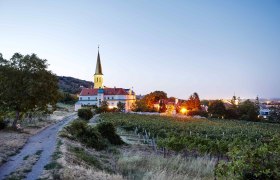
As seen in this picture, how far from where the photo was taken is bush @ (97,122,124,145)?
3748cm

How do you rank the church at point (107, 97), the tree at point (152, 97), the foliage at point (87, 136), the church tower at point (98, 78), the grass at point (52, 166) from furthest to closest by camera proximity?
the church tower at point (98, 78), the tree at point (152, 97), the church at point (107, 97), the foliage at point (87, 136), the grass at point (52, 166)

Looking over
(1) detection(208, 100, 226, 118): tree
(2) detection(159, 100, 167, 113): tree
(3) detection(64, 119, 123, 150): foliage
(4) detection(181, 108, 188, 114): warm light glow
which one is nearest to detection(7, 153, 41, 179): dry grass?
(3) detection(64, 119, 123, 150): foliage

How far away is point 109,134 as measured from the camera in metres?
38.2

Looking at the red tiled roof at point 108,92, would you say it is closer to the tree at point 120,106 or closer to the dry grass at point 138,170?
the tree at point 120,106

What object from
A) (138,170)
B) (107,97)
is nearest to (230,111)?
(107,97)

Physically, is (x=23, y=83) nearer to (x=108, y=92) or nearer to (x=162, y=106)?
(x=108, y=92)

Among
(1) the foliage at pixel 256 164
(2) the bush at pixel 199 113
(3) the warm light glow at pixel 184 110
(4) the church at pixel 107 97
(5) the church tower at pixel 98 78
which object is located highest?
(5) the church tower at pixel 98 78

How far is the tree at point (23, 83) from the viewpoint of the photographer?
3969 cm

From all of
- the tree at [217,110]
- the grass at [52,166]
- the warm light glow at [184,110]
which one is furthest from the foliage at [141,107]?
the grass at [52,166]

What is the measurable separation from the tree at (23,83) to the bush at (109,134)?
825 cm

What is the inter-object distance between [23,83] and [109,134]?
11.7 m

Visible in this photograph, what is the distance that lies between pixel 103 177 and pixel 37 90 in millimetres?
26021

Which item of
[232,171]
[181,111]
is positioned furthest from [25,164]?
[181,111]

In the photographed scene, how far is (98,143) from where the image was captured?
108 feet
